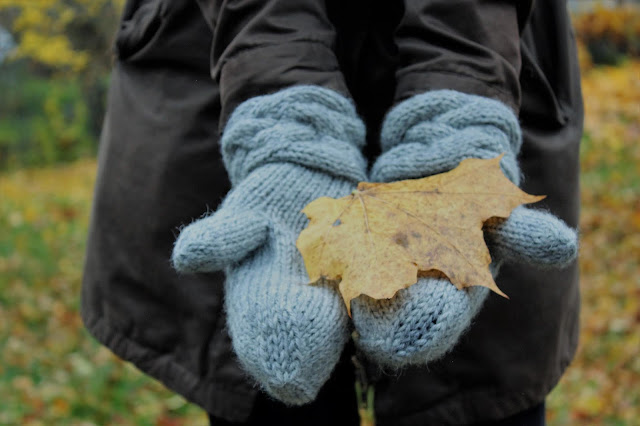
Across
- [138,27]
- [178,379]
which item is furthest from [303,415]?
[138,27]

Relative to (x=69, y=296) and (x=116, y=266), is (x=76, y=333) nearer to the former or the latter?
(x=69, y=296)

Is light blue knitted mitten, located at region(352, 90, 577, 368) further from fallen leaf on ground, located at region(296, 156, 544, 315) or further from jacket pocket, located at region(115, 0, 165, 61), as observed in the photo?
jacket pocket, located at region(115, 0, 165, 61)

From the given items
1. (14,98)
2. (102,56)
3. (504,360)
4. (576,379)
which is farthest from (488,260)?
(14,98)

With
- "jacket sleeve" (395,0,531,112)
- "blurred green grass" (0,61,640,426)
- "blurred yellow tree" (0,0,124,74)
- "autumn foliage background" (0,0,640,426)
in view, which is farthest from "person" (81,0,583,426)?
"blurred yellow tree" (0,0,124,74)

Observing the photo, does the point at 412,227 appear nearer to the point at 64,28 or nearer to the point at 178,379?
the point at 178,379

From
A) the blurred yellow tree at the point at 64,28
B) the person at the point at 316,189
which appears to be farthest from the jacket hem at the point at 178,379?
the blurred yellow tree at the point at 64,28

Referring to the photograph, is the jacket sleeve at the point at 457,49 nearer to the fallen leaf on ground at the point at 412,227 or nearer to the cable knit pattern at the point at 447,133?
the cable knit pattern at the point at 447,133
